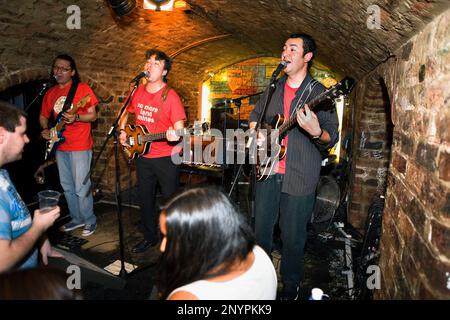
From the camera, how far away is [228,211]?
4.29 ft

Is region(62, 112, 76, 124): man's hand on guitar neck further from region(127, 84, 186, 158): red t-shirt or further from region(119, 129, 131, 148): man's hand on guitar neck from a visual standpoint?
region(127, 84, 186, 158): red t-shirt

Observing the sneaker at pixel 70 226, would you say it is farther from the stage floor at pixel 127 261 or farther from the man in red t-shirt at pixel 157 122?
the man in red t-shirt at pixel 157 122

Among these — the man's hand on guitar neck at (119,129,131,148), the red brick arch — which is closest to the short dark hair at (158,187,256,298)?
the man's hand on guitar neck at (119,129,131,148)

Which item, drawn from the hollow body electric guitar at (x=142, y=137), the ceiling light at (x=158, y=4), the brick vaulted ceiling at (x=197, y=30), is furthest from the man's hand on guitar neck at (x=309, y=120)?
the ceiling light at (x=158, y=4)

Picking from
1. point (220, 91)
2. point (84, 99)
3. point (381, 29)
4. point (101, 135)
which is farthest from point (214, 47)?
point (381, 29)

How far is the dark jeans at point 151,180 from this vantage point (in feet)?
11.5

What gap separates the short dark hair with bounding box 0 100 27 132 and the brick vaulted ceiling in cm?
204

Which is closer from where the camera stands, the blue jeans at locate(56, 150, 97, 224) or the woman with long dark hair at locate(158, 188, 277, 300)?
the woman with long dark hair at locate(158, 188, 277, 300)

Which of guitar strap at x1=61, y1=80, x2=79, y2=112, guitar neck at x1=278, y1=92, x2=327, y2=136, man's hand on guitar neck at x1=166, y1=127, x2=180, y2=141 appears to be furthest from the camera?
guitar strap at x1=61, y1=80, x2=79, y2=112

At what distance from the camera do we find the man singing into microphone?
8.62 ft

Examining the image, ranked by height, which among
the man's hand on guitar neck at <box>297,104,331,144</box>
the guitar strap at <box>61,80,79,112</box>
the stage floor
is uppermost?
the guitar strap at <box>61,80,79,112</box>

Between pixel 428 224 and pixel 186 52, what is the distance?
20.4 ft

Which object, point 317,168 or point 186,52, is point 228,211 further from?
point 186,52
